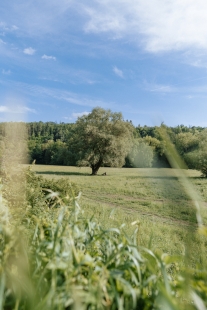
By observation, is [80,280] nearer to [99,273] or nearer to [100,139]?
[99,273]

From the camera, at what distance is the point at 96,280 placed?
2.50 feet

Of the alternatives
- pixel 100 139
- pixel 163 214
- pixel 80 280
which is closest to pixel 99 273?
pixel 80 280

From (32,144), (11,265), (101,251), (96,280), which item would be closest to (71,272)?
(96,280)

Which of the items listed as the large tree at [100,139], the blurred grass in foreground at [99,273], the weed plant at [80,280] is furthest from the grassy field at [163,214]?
the large tree at [100,139]

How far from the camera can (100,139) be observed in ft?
135

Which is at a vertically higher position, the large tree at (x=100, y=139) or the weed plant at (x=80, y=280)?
the large tree at (x=100, y=139)

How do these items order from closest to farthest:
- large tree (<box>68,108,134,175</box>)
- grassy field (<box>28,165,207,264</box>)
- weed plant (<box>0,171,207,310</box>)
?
grassy field (<box>28,165,207,264</box>) < weed plant (<box>0,171,207,310</box>) < large tree (<box>68,108,134,175</box>)

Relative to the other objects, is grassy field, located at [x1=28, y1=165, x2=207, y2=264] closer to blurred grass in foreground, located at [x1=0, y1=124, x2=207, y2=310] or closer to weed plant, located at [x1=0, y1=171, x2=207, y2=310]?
blurred grass in foreground, located at [x1=0, y1=124, x2=207, y2=310]

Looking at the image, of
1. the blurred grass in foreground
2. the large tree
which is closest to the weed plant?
the blurred grass in foreground

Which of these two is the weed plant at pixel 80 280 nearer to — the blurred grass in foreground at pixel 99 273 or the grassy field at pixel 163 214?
the blurred grass in foreground at pixel 99 273

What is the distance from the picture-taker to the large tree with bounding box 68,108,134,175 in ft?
134

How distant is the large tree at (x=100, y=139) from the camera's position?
4097 centimetres

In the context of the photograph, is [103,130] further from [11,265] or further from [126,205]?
[11,265]

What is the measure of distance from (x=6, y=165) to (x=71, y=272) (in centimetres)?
795
